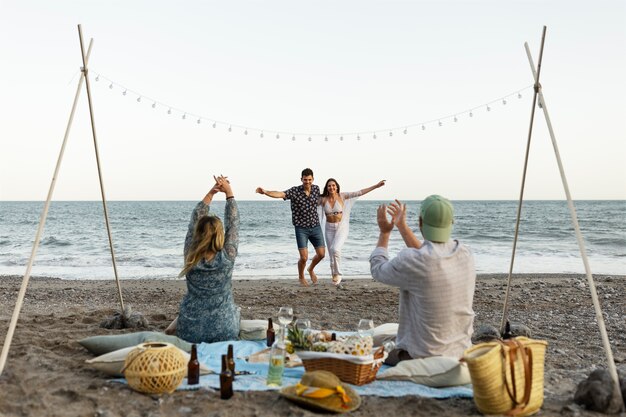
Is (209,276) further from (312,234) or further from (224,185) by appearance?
(312,234)

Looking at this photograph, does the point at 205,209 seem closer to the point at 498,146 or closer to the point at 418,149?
the point at 418,149

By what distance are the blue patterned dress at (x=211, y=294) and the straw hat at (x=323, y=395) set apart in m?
1.37

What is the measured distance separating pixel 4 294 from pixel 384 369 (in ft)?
24.3

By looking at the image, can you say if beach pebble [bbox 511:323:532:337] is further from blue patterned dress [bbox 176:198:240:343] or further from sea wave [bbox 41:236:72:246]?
sea wave [bbox 41:236:72:246]

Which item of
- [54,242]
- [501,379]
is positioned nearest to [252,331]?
[501,379]

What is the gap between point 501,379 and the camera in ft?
11.2

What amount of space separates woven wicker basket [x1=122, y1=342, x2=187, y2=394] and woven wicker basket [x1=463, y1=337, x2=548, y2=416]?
1.82 metres

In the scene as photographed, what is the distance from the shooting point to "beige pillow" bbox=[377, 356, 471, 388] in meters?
3.88

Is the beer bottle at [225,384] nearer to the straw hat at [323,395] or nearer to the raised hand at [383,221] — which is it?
the straw hat at [323,395]

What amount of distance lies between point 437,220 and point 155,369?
209 centimetres

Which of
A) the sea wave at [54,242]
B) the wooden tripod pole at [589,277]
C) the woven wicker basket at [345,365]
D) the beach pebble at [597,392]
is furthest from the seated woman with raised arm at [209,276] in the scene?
the sea wave at [54,242]

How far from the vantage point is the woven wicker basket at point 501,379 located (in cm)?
337

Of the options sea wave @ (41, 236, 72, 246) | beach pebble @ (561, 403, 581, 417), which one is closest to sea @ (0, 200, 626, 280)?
sea wave @ (41, 236, 72, 246)

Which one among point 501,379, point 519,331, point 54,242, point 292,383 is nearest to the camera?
point 501,379
